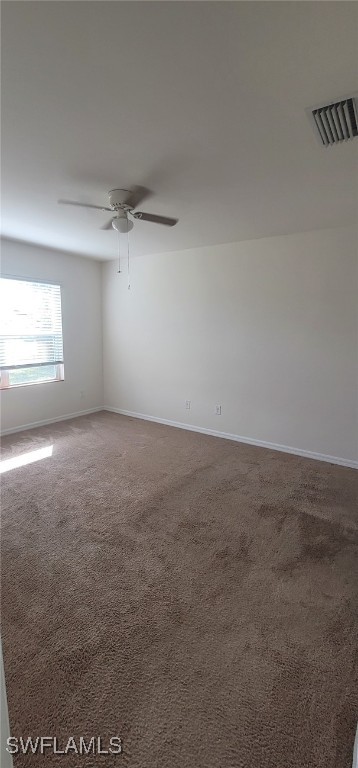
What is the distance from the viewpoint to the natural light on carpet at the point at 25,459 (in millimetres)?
3426

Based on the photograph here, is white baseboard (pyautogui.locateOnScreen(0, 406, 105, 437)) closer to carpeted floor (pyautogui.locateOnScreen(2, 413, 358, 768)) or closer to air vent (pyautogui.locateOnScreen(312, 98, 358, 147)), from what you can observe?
carpeted floor (pyautogui.locateOnScreen(2, 413, 358, 768))

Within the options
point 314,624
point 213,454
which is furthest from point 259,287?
point 314,624

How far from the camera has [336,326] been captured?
11.4 feet

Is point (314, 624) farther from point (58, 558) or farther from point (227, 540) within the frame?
point (58, 558)

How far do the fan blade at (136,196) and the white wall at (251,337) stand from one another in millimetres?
1654

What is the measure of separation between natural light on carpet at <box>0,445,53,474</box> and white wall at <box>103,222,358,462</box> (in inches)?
68.4

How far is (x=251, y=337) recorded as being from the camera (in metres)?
4.04

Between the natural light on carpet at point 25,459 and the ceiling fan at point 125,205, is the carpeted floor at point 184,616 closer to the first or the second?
the natural light on carpet at point 25,459

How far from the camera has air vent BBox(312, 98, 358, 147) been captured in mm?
1567

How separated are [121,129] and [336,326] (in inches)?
105

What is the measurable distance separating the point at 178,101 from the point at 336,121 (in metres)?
0.78

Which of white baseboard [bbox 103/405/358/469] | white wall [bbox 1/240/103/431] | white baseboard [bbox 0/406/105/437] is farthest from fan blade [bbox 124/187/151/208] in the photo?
white baseboard [bbox 0/406/105/437]

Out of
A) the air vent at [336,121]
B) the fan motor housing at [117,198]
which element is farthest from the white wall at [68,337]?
the air vent at [336,121]

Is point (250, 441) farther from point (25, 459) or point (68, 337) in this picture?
point (68, 337)
